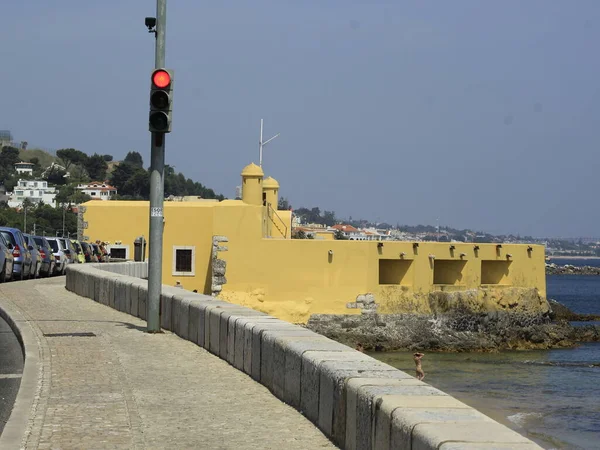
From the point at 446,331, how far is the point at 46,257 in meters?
24.8

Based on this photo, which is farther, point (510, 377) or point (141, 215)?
point (141, 215)

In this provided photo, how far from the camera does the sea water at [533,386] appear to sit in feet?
87.2

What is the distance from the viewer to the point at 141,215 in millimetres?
50281

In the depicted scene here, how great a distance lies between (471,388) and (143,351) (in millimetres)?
25229

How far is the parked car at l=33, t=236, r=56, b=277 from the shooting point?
3478cm

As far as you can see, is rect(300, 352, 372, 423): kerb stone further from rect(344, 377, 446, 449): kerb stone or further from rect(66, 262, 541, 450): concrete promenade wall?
rect(344, 377, 446, 449): kerb stone

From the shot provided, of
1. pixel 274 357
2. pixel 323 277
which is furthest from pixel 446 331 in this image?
pixel 274 357

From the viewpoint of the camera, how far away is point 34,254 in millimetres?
32719

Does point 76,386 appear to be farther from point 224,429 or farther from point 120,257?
point 120,257

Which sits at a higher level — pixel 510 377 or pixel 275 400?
pixel 275 400

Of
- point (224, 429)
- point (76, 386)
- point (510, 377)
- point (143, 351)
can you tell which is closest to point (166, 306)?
point (143, 351)

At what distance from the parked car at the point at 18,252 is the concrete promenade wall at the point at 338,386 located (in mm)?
16711

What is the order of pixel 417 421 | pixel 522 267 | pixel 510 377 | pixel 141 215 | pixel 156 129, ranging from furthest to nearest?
pixel 522 267
pixel 141 215
pixel 510 377
pixel 156 129
pixel 417 421

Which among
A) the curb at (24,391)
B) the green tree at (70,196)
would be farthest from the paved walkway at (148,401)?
the green tree at (70,196)
